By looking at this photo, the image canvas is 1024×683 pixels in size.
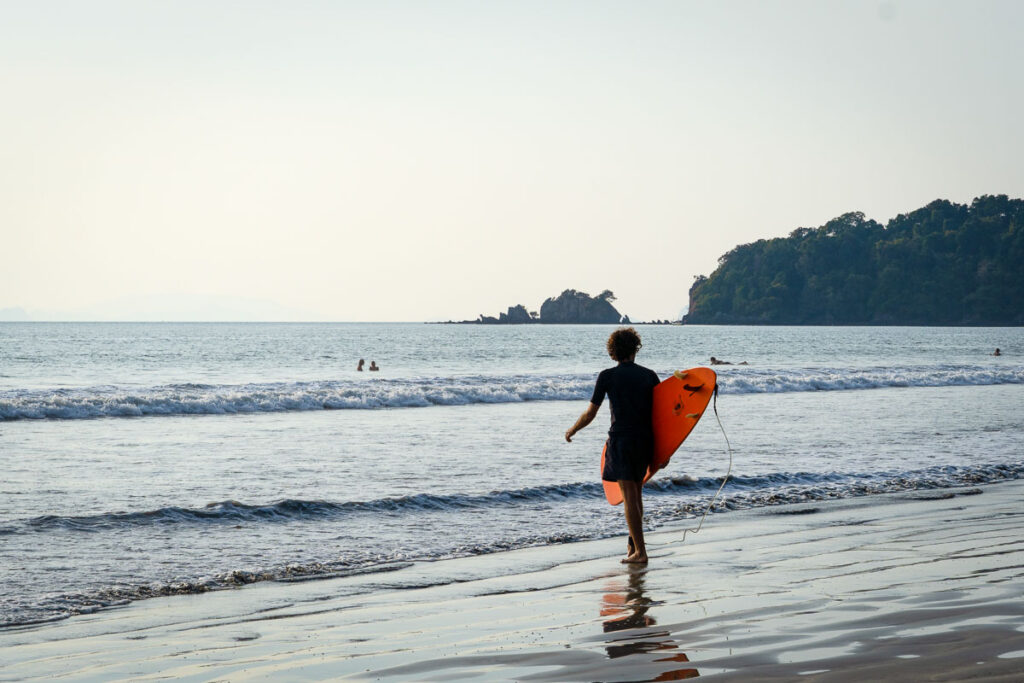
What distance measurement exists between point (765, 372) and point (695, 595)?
3418cm

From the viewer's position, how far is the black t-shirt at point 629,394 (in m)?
7.74

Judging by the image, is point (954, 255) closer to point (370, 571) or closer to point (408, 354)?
point (408, 354)

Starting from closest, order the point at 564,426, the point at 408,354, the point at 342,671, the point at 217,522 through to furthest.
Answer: the point at 342,671
the point at 217,522
the point at 564,426
the point at 408,354

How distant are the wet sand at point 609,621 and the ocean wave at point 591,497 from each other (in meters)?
2.62

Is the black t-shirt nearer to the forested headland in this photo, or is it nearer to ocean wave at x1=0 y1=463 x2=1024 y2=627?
ocean wave at x1=0 y1=463 x2=1024 y2=627

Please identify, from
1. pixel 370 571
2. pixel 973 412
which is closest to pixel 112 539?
pixel 370 571

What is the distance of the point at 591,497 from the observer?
11.7 m

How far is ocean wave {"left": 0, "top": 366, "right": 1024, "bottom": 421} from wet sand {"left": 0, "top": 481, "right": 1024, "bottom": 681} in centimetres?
1866

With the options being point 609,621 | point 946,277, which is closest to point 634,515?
point 609,621

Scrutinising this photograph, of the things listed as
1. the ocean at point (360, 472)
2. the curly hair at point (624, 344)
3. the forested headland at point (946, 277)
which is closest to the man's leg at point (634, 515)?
the curly hair at point (624, 344)

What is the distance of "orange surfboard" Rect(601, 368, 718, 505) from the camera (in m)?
7.78

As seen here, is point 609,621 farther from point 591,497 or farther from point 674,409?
point 591,497

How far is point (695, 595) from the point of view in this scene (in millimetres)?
6422

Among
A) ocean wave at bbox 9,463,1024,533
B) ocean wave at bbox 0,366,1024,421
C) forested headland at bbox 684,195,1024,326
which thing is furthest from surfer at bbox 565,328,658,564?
forested headland at bbox 684,195,1024,326
